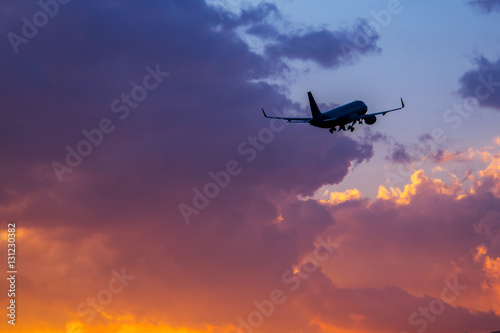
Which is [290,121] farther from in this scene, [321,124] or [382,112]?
[382,112]

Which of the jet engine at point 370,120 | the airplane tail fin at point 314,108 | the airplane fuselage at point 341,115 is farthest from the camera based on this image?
the jet engine at point 370,120

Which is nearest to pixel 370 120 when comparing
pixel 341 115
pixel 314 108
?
pixel 341 115

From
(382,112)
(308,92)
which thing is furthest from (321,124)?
(382,112)

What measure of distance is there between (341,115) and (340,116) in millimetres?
680

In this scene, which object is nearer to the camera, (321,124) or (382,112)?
(321,124)

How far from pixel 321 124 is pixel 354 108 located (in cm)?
1797

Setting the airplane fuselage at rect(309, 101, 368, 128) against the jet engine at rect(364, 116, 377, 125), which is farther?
the jet engine at rect(364, 116, 377, 125)

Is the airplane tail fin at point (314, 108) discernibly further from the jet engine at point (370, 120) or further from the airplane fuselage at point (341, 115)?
the jet engine at point (370, 120)

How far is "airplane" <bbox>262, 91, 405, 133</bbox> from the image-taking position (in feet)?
577

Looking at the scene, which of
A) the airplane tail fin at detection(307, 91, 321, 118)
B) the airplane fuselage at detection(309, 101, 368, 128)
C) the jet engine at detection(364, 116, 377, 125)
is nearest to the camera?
the airplane fuselage at detection(309, 101, 368, 128)

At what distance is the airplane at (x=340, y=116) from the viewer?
577 ft

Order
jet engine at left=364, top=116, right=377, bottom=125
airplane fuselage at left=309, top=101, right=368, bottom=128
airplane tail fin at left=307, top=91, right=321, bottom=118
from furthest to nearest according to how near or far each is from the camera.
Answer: jet engine at left=364, top=116, right=377, bottom=125 < airplane tail fin at left=307, top=91, right=321, bottom=118 < airplane fuselage at left=309, top=101, right=368, bottom=128

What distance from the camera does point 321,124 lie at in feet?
575

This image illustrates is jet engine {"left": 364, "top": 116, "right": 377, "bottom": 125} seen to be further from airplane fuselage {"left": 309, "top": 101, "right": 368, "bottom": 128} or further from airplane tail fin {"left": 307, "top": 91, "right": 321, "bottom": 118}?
airplane tail fin {"left": 307, "top": 91, "right": 321, "bottom": 118}
